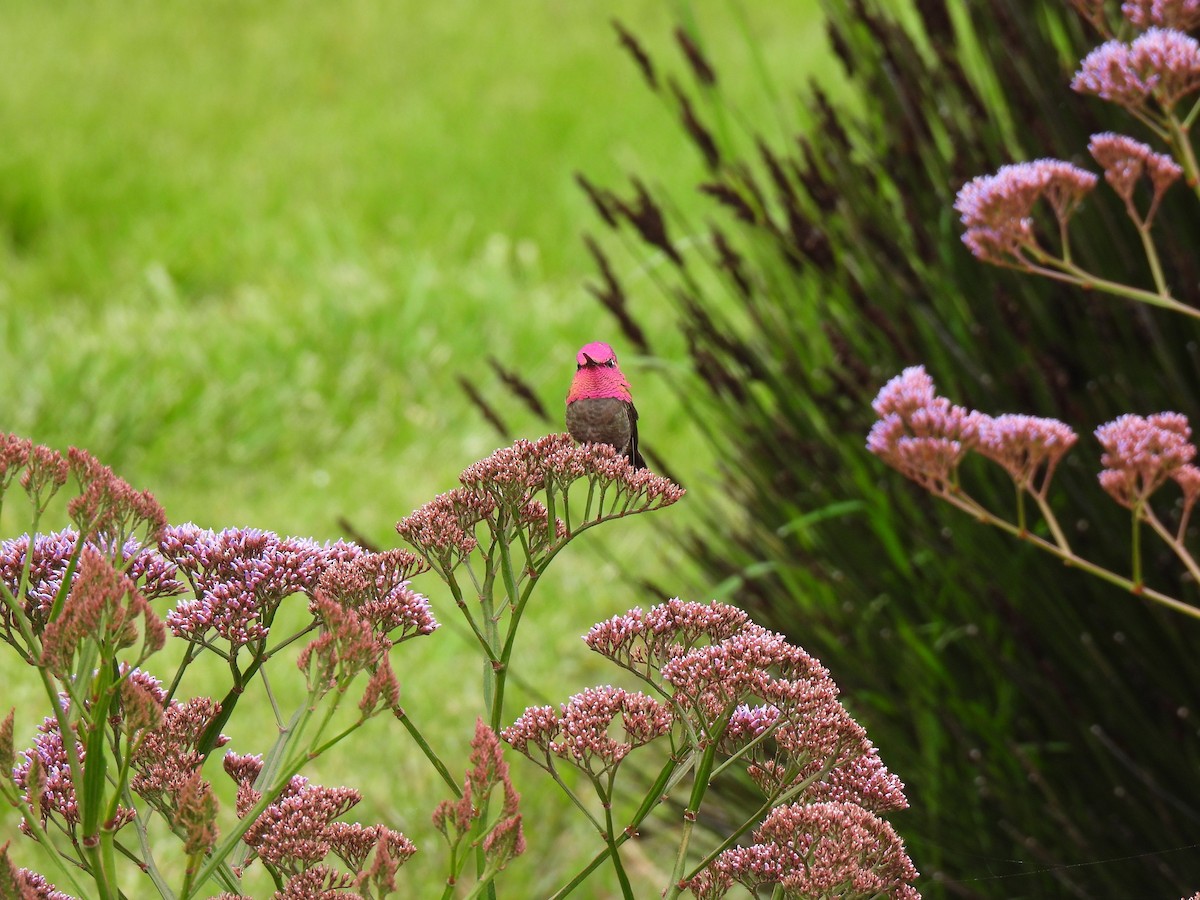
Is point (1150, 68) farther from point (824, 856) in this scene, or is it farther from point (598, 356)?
point (824, 856)

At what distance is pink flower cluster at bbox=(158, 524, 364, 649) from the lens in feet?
2.94

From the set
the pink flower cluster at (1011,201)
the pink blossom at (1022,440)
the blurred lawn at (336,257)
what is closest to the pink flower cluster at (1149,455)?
the pink blossom at (1022,440)

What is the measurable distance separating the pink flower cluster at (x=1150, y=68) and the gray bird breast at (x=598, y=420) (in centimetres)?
70

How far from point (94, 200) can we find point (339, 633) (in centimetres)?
624

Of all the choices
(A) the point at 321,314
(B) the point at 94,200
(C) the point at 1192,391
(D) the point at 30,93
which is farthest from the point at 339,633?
(D) the point at 30,93

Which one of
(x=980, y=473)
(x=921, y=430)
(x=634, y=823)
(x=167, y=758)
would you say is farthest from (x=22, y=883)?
(x=980, y=473)

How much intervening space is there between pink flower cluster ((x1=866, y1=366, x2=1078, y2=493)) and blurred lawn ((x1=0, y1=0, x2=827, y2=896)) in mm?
1777

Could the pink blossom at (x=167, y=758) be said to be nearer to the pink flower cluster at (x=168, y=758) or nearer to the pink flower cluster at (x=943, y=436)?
the pink flower cluster at (x=168, y=758)

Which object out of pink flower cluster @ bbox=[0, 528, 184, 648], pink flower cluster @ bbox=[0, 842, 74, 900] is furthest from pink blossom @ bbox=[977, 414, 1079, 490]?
pink flower cluster @ bbox=[0, 842, 74, 900]

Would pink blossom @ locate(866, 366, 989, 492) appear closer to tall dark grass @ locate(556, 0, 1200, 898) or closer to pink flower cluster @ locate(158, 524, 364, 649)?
tall dark grass @ locate(556, 0, 1200, 898)

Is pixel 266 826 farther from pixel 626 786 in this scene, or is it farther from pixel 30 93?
pixel 30 93

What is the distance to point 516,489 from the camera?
0.96 metres

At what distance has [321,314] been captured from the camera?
5.30 metres

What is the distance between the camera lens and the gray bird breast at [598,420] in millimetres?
1027
